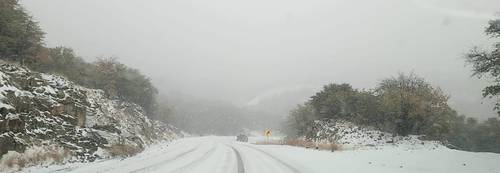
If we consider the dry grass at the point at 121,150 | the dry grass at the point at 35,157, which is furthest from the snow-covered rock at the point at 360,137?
the dry grass at the point at 35,157

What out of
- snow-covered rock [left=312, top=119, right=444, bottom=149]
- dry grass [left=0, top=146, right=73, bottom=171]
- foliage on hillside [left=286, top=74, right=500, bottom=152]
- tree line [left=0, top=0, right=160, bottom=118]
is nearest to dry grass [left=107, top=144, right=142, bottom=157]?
dry grass [left=0, top=146, right=73, bottom=171]

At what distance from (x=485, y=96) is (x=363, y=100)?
22593 mm

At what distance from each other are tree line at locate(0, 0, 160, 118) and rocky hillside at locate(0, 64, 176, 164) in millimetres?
5988

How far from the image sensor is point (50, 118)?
17406 millimetres

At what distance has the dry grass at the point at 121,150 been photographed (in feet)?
66.9

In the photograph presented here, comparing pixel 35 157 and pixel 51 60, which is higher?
pixel 51 60

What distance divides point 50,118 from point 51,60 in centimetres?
2159

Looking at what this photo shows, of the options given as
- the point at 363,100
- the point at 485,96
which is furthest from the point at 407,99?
the point at 485,96

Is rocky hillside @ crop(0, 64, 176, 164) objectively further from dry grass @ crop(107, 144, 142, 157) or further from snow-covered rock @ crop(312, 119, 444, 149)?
snow-covered rock @ crop(312, 119, 444, 149)

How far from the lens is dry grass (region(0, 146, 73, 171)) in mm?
12879

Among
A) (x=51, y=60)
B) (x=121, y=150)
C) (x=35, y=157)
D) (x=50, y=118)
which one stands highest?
(x=51, y=60)

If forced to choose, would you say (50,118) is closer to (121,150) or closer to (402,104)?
(121,150)

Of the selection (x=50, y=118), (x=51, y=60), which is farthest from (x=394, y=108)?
(x=51, y=60)

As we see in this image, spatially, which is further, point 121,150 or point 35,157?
point 121,150
